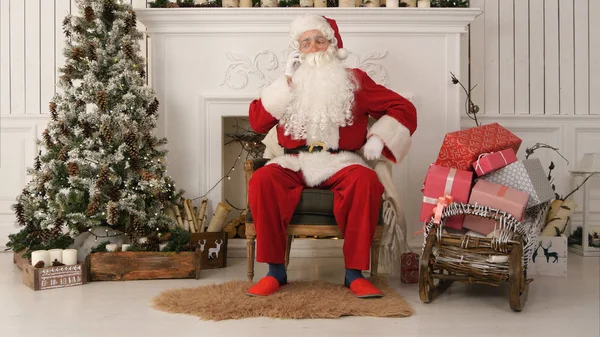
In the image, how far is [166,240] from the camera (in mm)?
3623

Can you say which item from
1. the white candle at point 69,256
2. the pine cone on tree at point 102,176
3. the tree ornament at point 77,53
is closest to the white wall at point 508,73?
the tree ornament at point 77,53

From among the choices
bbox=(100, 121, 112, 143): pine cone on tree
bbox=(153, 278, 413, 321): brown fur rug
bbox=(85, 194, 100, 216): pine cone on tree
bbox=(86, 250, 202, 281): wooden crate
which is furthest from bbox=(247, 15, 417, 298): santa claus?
bbox=(85, 194, 100, 216): pine cone on tree

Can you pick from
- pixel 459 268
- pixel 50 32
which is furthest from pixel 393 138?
pixel 50 32

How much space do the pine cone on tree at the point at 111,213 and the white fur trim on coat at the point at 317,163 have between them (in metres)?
0.98

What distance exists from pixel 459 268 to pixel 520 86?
2.42 meters

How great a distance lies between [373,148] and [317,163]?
322 millimetres

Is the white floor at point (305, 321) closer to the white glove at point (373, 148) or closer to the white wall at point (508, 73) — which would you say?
the white glove at point (373, 148)

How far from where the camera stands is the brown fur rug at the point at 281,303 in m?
2.69

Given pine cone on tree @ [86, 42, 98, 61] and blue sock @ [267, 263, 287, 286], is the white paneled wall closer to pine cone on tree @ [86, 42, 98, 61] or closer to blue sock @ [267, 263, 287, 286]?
blue sock @ [267, 263, 287, 286]

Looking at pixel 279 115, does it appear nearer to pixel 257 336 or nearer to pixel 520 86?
pixel 257 336

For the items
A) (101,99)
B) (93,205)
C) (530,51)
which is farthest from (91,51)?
(530,51)

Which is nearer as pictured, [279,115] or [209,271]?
[279,115]

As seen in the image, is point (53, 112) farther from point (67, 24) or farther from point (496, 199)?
point (496, 199)

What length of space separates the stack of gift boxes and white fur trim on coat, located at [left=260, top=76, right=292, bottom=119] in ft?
2.97
